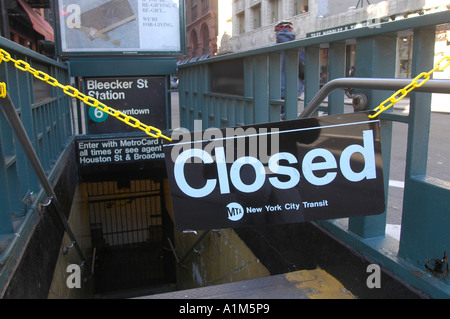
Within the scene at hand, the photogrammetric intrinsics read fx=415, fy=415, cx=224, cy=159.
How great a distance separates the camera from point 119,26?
5.98 metres

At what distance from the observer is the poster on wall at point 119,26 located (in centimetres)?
580

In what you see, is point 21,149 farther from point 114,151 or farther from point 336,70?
point 114,151

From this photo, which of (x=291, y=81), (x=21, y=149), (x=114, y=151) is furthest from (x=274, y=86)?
(x=114, y=151)

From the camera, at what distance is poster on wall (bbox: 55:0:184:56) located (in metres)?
5.80

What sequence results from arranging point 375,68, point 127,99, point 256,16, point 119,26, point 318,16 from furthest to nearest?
1. point 256,16
2. point 318,16
3. point 127,99
4. point 119,26
5. point 375,68

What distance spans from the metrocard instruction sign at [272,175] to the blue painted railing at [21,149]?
0.90m

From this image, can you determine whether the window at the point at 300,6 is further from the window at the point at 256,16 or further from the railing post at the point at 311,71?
the railing post at the point at 311,71

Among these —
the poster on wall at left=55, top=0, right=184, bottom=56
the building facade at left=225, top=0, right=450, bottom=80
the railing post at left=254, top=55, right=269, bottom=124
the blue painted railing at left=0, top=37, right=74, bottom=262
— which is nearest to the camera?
the blue painted railing at left=0, top=37, right=74, bottom=262

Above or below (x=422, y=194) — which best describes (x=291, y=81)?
above

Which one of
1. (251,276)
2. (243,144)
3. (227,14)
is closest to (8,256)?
(243,144)

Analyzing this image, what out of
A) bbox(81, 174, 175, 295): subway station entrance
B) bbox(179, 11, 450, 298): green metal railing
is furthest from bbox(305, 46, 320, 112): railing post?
bbox(81, 174, 175, 295): subway station entrance

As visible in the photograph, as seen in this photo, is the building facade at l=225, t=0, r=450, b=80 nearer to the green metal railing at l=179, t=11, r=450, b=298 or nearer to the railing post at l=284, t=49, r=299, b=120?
the railing post at l=284, t=49, r=299, b=120

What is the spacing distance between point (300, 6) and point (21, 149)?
84.3 ft

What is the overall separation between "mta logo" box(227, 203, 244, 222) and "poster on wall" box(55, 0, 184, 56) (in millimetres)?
4568
